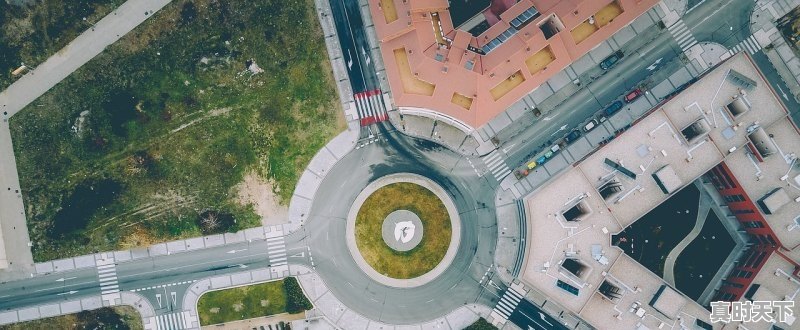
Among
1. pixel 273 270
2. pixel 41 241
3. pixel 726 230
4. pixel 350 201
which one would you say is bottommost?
pixel 726 230

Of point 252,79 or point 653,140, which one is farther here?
point 252,79

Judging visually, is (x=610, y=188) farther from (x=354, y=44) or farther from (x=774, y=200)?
(x=354, y=44)

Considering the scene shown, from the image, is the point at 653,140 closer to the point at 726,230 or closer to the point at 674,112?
the point at 674,112

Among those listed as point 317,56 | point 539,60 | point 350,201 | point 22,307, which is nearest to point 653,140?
point 539,60

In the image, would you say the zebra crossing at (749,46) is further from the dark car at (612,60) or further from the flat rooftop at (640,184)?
the dark car at (612,60)

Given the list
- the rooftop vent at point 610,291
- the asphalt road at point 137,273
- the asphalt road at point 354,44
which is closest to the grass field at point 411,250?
the asphalt road at point 354,44

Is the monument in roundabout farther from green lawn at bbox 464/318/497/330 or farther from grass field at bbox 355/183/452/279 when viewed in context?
green lawn at bbox 464/318/497/330

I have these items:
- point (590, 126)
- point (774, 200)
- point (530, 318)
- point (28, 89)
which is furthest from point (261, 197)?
point (774, 200)
